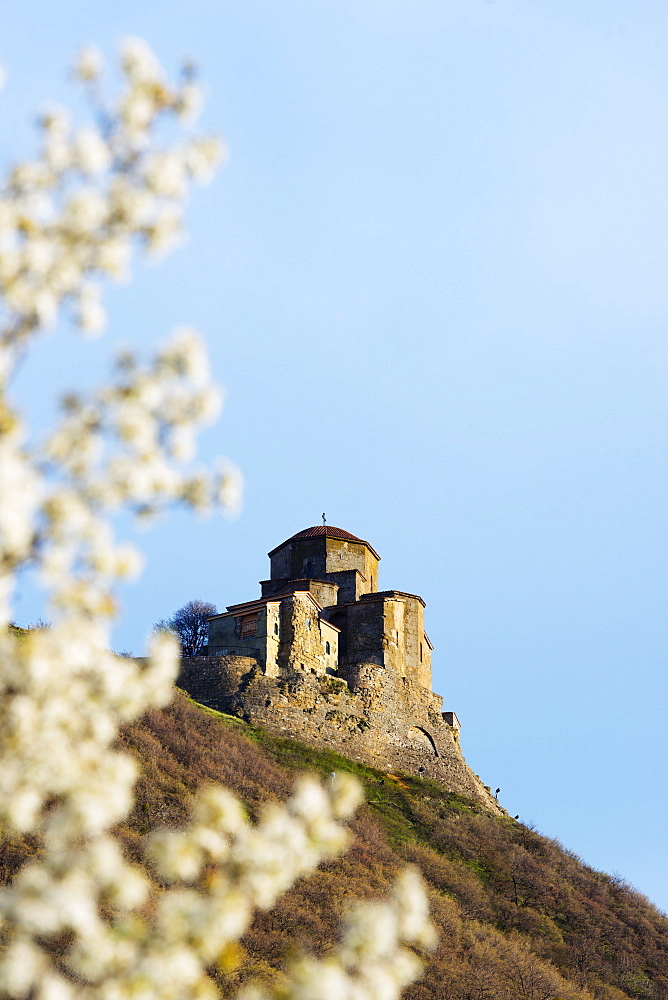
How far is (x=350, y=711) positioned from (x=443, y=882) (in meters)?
13.9

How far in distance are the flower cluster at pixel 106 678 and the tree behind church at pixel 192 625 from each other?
242 feet

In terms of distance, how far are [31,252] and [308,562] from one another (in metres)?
55.8

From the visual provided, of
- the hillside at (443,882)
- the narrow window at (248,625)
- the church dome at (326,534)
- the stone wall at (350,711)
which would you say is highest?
the church dome at (326,534)

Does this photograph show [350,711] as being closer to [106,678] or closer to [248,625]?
[248,625]

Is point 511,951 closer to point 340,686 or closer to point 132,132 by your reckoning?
point 340,686

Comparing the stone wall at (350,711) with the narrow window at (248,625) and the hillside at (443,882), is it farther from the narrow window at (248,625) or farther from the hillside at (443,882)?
the narrow window at (248,625)

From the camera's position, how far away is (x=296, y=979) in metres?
5.38

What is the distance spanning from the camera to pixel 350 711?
2000 inches

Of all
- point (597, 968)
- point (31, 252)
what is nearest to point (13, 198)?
point (31, 252)

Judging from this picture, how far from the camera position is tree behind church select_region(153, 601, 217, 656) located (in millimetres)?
80500

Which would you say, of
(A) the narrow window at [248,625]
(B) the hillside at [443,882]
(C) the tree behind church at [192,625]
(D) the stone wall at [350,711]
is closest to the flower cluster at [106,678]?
(B) the hillside at [443,882]

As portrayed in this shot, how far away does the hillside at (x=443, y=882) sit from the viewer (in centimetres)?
2602

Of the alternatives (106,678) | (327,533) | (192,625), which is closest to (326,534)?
(327,533)

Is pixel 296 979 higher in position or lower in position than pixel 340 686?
lower
